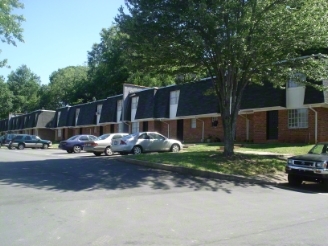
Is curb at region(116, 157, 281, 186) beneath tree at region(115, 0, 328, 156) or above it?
beneath

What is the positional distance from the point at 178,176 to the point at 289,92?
48.1ft

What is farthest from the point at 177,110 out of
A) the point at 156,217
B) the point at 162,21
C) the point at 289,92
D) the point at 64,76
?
the point at 64,76

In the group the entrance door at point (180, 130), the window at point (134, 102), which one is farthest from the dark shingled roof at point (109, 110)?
the entrance door at point (180, 130)

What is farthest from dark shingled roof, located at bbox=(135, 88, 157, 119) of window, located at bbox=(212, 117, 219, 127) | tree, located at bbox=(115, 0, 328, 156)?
tree, located at bbox=(115, 0, 328, 156)

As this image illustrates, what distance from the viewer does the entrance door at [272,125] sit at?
2690cm

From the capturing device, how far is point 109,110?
4600cm

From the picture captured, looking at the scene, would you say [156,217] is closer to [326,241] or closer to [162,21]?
[326,241]

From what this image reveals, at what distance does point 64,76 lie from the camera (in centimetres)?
7819

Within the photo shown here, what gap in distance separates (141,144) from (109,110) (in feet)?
80.4

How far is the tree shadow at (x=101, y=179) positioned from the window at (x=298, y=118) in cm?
1337

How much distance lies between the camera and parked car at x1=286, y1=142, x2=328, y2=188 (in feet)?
40.6

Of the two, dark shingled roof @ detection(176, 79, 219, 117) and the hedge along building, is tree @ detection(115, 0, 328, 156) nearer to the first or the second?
dark shingled roof @ detection(176, 79, 219, 117)

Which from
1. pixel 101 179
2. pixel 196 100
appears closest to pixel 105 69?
pixel 196 100

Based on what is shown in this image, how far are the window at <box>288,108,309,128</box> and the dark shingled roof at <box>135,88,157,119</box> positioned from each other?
15182 millimetres
